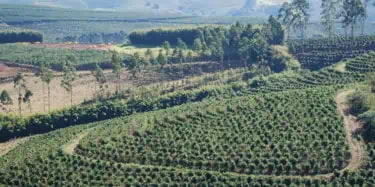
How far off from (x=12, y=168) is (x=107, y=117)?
118 ft

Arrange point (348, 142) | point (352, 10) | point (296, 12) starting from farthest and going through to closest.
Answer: point (296, 12)
point (352, 10)
point (348, 142)

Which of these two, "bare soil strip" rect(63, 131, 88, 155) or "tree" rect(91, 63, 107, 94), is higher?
"tree" rect(91, 63, 107, 94)

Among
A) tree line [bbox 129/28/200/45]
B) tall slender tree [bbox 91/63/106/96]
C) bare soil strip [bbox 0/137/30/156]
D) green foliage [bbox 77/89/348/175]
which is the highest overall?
tree line [bbox 129/28/200/45]

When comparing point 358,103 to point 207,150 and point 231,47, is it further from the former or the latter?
point 231,47

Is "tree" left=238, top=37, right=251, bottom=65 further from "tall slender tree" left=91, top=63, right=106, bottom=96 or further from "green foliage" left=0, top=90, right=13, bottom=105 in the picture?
"green foliage" left=0, top=90, right=13, bottom=105

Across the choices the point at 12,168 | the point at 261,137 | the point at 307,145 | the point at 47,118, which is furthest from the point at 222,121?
the point at 47,118

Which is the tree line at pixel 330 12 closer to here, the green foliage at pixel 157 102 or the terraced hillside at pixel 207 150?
the green foliage at pixel 157 102

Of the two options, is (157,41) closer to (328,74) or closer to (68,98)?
(68,98)

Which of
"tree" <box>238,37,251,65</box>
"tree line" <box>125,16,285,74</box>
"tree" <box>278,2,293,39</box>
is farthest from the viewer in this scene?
"tree" <box>278,2,293,39</box>

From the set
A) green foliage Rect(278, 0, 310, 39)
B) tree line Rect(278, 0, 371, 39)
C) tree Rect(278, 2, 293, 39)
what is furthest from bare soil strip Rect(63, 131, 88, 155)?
tree Rect(278, 2, 293, 39)

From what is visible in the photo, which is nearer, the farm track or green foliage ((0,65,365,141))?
the farm track

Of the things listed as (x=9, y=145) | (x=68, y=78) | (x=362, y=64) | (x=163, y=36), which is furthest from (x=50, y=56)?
(x=362, y=64)

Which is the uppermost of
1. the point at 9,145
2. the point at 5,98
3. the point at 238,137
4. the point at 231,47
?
the point at 231,47

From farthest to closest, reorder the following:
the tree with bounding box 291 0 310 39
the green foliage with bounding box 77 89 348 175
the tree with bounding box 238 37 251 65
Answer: the tree with bounding box 291 0 310 39 < the tree with bounding box 238 37 251 65 < the green foliage with bounding box 77 89 348 175
